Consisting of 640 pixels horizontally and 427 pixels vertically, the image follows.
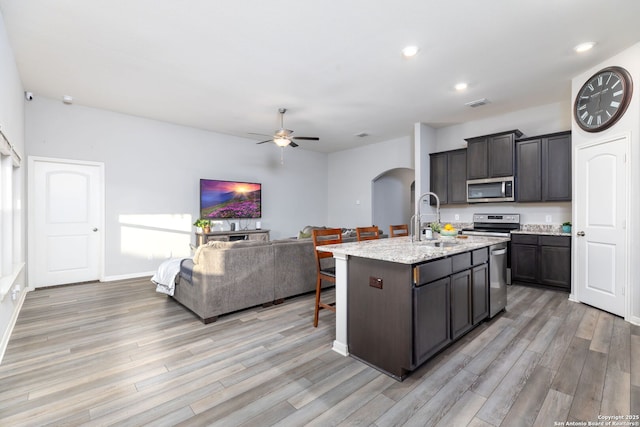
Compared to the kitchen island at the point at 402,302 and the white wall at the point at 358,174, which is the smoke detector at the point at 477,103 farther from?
the kitchen island at the point at 402,302

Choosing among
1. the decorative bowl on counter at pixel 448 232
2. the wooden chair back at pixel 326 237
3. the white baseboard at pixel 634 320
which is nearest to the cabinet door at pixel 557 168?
the white baseboard at pixel 634 320

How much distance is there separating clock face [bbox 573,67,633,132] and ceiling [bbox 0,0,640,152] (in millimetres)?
232

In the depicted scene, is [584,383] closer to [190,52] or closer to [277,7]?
[277,7]

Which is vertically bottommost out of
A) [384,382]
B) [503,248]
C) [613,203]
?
[384,382]

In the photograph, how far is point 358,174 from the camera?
7797 millimetres

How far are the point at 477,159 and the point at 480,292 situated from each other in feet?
10.2

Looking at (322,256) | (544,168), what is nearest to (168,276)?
(322,256)

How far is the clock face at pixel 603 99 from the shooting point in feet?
10.5

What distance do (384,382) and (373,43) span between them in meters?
3.09

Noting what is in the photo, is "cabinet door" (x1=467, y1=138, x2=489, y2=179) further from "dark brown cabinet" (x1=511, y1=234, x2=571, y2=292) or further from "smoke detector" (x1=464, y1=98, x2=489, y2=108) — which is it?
"dark brown cabinet" (x1=511, y1=234, x2=571, y2=292)

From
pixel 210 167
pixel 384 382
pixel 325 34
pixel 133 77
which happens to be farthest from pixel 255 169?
pixel 384 382

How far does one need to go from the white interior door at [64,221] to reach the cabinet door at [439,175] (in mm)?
6107

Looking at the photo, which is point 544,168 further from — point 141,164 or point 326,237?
point 141,164

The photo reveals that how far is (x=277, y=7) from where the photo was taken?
8.16 ft
